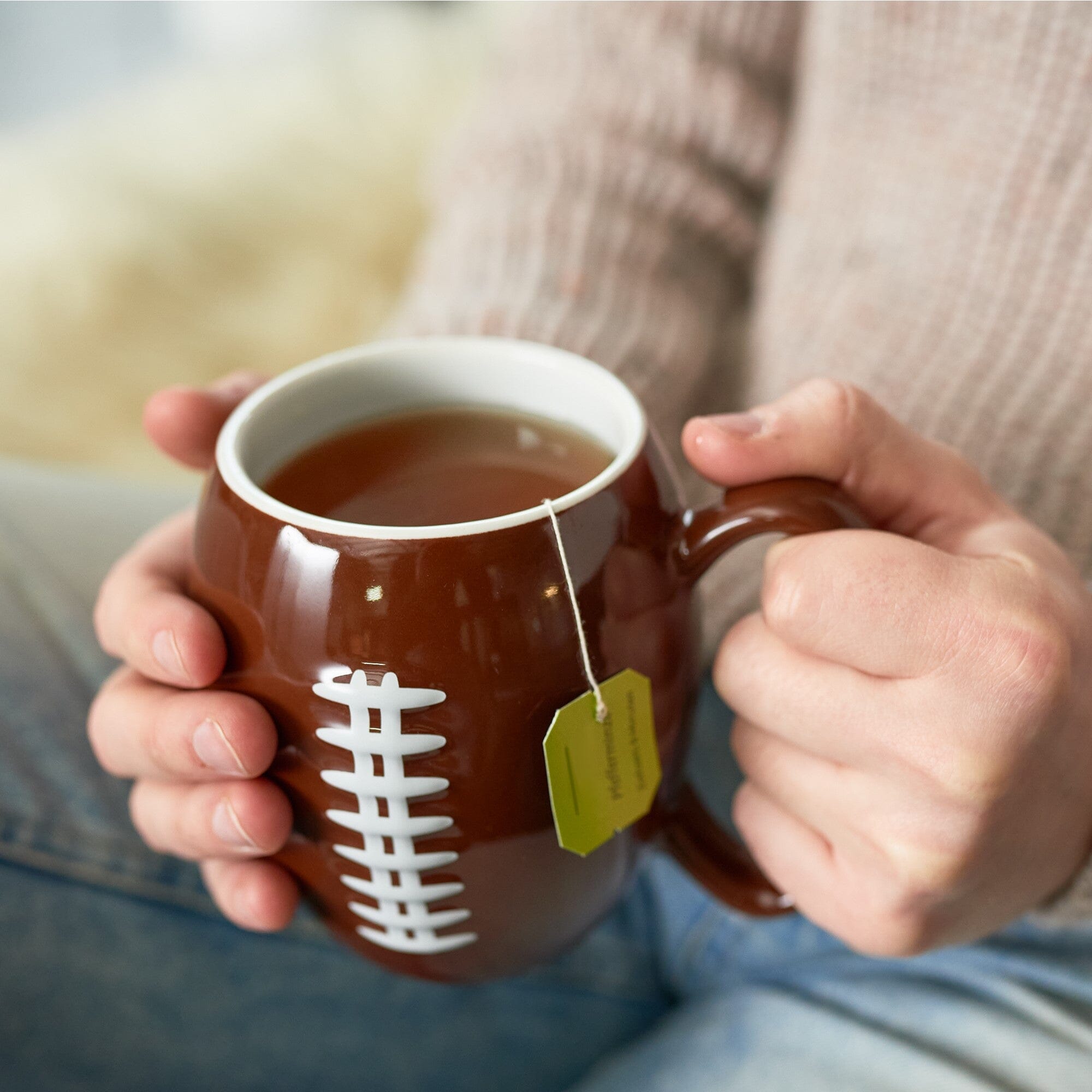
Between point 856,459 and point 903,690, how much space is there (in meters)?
0.11

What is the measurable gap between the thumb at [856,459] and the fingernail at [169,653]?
0.24m

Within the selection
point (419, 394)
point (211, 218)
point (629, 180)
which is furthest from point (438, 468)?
point (211, 218)

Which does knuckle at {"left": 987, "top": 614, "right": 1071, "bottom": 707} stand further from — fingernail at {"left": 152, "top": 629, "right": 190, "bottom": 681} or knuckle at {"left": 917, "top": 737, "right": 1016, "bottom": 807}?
fingernail at {"left": 152, "top": 629, "right": 190, "bottom": 681}

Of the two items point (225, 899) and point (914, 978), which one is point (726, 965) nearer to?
→ point (914, 978)

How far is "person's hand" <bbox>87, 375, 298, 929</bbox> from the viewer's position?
446 millimetres

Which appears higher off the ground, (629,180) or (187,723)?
(629,180)

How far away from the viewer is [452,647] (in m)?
0.40

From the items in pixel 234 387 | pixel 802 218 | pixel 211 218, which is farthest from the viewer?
pixel 211 218

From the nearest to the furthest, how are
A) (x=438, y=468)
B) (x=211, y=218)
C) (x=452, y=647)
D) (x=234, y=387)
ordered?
(x=452, y=647) → (x=438, y=468) → (x=234, y=387) → (x=211, y=218)

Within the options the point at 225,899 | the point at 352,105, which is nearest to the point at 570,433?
the point at 225,899

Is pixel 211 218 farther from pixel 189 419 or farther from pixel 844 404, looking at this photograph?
pixel 844 404

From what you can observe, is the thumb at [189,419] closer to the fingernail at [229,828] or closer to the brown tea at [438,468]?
the brown tea at [438,468]

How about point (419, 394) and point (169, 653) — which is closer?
point (169, 653)

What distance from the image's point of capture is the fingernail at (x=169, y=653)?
0.45 meters
